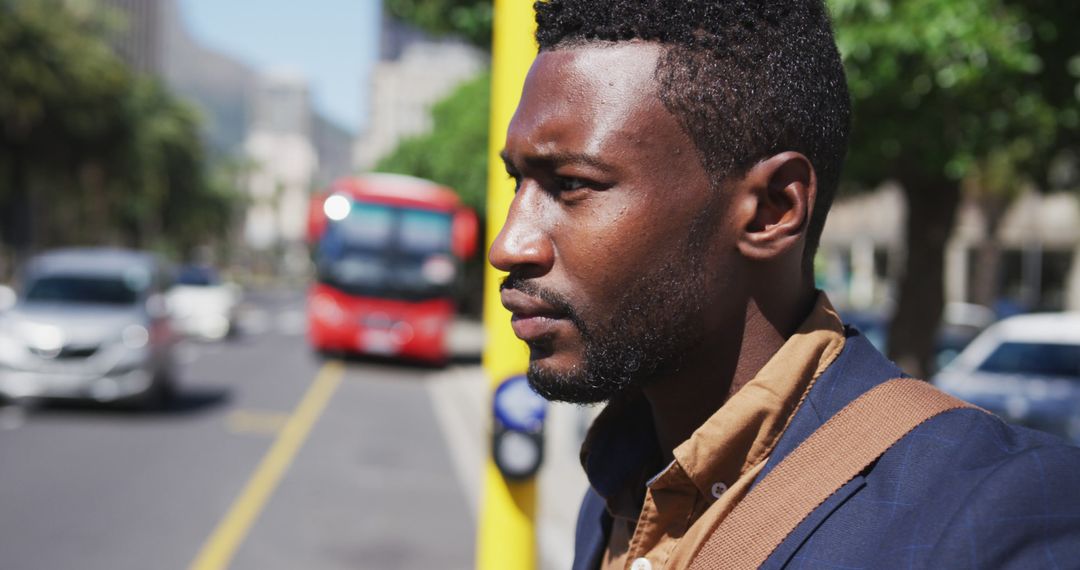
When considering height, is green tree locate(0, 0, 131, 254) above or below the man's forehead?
below

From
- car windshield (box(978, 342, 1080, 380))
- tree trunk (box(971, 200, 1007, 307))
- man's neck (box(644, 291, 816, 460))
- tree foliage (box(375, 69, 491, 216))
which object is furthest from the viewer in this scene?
tree foliage (box(375, 69, 491, 216))

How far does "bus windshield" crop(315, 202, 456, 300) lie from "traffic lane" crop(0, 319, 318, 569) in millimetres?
6245

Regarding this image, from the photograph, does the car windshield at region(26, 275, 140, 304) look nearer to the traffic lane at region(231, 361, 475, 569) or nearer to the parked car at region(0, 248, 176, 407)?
the parked car at region(0, 248, 176, 407)

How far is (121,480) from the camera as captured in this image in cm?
924

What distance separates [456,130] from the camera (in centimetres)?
4484

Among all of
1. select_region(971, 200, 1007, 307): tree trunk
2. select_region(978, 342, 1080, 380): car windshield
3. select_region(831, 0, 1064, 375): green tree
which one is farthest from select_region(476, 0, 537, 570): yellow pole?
select_region(971, 200, 1007, 307): tree trunk

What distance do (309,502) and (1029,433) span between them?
324 inches

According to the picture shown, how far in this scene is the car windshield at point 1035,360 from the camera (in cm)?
1035

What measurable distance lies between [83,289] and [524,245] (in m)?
13.3

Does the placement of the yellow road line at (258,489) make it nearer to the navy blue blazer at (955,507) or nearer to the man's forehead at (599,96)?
the man's forehead at (599,96)

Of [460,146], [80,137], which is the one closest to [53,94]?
[80,137]

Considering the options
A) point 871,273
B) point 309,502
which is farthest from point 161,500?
point 871,273

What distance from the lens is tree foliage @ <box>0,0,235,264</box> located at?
29516 mm

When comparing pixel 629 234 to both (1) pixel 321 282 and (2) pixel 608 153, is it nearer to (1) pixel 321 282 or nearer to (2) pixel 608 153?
(2) pixel 608 153
